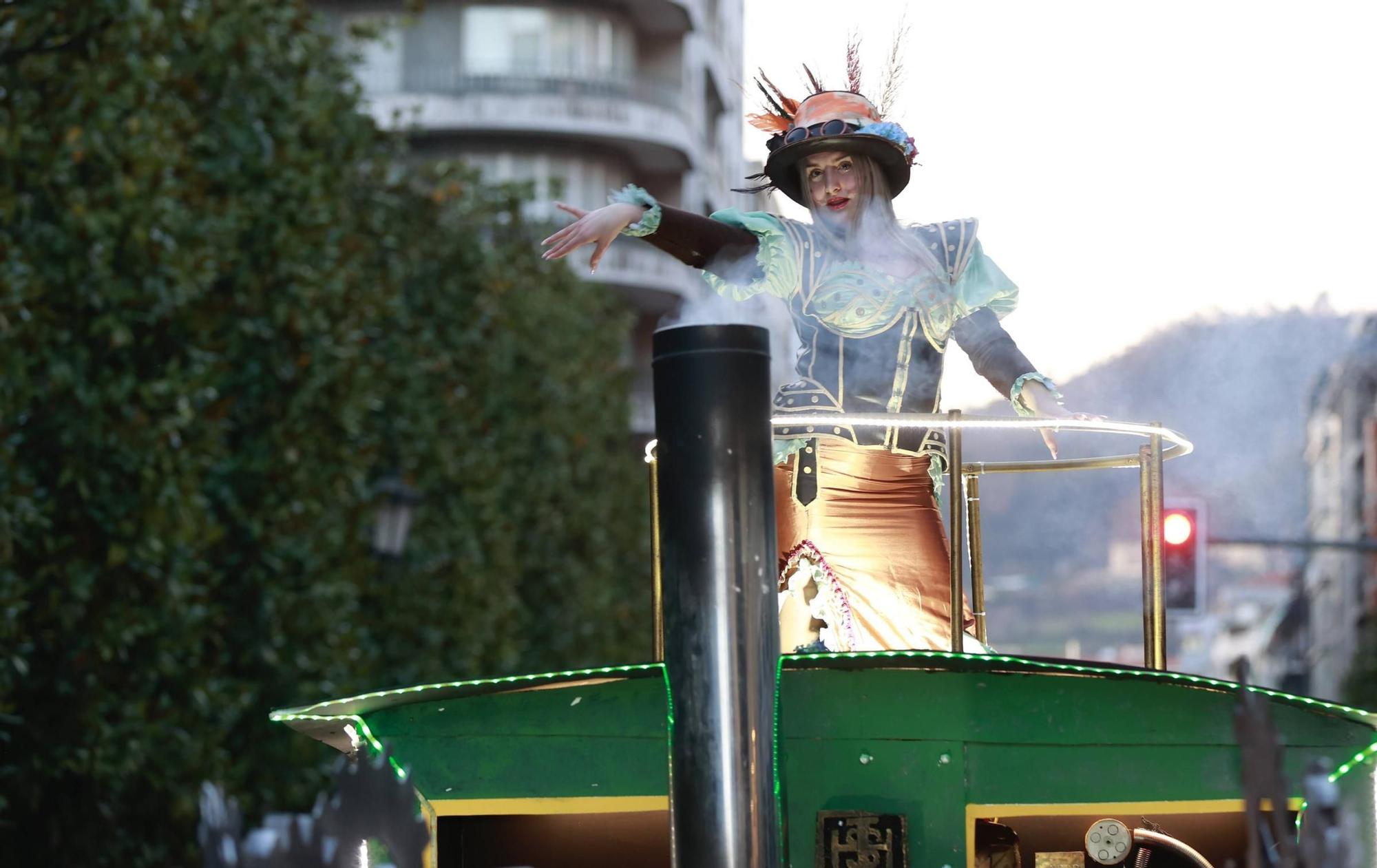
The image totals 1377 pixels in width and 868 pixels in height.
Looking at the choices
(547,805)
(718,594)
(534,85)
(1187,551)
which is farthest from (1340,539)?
(718,594)

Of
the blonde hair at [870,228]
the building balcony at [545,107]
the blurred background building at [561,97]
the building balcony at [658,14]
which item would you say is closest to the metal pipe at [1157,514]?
the blonde hair at [870,228]

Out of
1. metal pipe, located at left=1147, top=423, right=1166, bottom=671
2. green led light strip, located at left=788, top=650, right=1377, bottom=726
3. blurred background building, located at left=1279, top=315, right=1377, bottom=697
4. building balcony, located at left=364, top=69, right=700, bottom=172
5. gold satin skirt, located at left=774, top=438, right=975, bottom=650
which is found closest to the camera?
green led light strip, located at left=788, top=650, right=1377, bottom=726

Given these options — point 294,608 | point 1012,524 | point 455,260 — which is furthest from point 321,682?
point 1012,524

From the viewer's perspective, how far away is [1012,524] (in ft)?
29.4

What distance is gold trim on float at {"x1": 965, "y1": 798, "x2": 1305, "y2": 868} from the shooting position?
16.3ft

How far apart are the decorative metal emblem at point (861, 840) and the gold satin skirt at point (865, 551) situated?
2.17 feet

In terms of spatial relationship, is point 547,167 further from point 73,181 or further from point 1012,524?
point 1012,524

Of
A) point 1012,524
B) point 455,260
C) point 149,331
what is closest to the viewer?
point 1012,524

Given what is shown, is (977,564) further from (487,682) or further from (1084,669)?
(487,682)

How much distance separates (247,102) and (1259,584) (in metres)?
63.3

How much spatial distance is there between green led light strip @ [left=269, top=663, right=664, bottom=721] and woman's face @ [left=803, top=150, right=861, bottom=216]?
1.55 meters

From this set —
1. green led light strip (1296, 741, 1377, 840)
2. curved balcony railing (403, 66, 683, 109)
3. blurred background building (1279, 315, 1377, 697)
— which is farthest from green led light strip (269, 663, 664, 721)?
curved balcony railing (403, 66, 683, 109)

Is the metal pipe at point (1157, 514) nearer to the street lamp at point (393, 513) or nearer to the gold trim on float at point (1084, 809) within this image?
the gold trim on float at point (1084, 809)

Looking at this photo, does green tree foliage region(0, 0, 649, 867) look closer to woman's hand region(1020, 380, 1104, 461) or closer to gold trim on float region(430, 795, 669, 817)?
gold trim on float region(430, 795, 669, 817)
